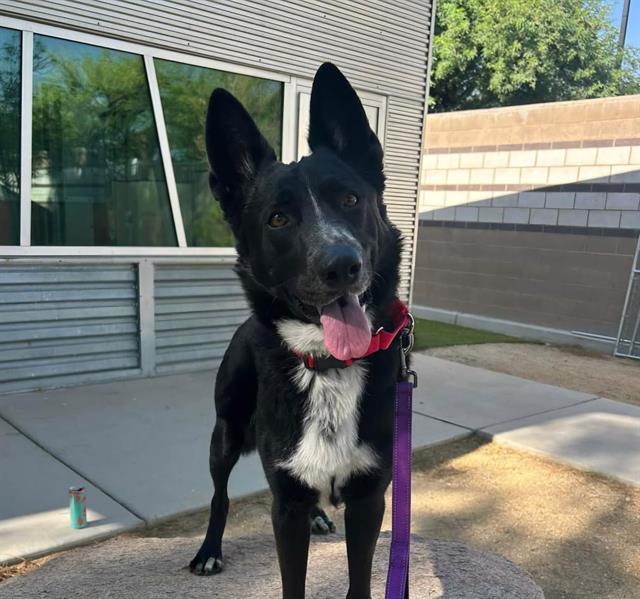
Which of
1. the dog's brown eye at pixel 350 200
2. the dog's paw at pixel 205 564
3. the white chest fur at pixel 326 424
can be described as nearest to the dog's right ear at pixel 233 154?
the dog's brown eye at pixel 350 200

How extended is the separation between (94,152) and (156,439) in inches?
102

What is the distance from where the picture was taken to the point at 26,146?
15.2ft

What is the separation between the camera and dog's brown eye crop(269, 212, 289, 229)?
1938mm

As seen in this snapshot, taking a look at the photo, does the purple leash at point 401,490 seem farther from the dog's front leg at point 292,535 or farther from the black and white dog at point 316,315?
the dog's front leg at point 292,535

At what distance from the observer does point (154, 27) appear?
5.05 meters

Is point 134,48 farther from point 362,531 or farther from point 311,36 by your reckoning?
point 362,531

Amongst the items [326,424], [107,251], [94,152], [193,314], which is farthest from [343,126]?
[193,314]

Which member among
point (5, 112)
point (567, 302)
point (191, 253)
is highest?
point (5, 112)

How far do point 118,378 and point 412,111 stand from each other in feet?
15.2

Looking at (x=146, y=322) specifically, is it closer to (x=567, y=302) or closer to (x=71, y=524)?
(x=71, y=524)

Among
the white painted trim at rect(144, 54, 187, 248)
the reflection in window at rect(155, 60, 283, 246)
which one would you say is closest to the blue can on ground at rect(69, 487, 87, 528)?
the reflection in window at rect(155, 60, 283, 246)

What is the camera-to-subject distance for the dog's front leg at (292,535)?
75.0 inches

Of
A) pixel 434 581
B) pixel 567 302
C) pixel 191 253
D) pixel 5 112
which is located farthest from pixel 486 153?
pixel 434 581

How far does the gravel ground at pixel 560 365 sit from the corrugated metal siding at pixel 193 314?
9.31 ft
